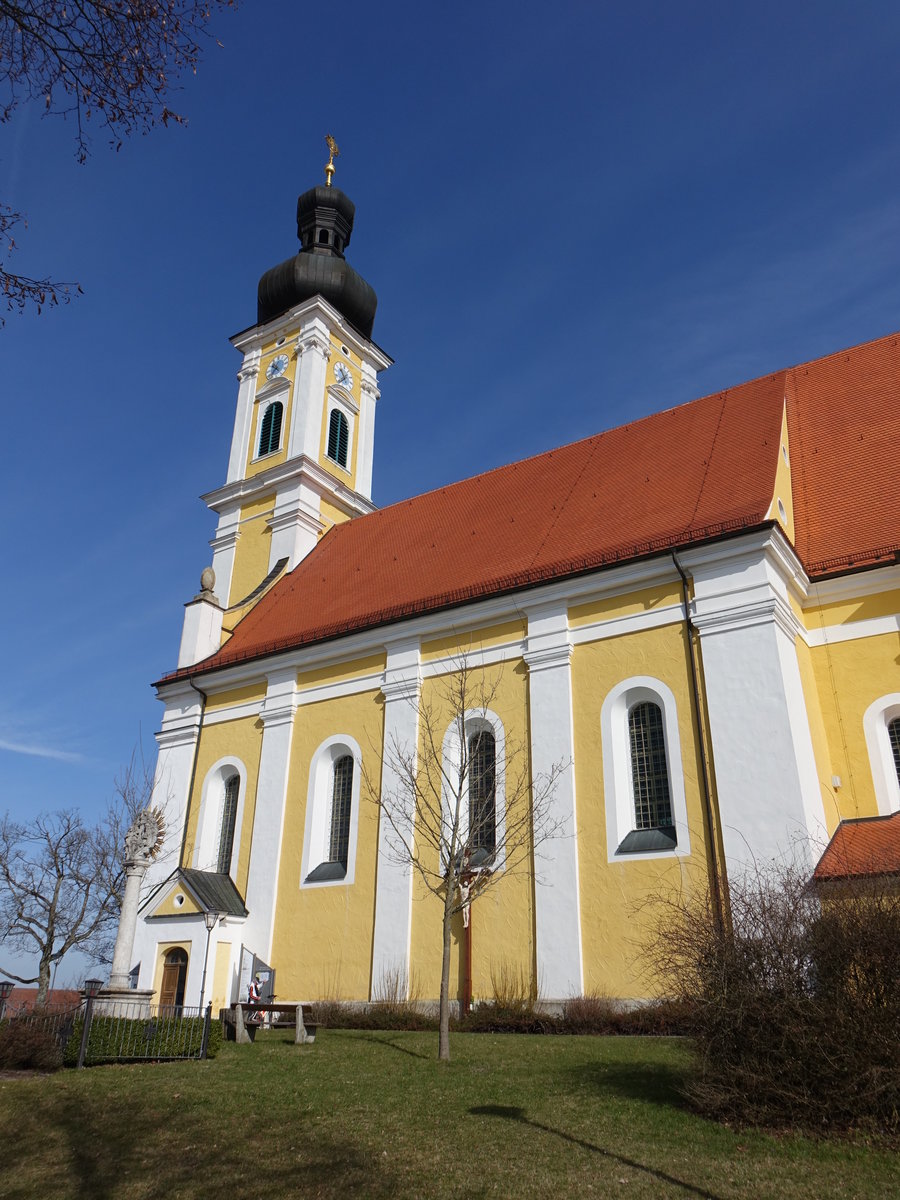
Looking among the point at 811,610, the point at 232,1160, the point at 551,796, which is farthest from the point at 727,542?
the point at 232,1160

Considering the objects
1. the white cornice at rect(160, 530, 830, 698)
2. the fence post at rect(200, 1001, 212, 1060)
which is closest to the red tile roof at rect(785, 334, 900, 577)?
the white cornice at rect(160, 530, 830, 698)

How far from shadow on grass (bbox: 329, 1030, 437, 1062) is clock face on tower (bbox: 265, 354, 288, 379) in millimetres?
20679

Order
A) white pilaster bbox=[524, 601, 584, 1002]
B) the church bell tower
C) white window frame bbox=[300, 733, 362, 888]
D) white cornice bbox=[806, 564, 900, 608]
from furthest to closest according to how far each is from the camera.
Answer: the church bell tower, white window frame bbox=[300, 733, 362, 888], white cornice bbox=[806, 564, 900, 608], white pilaster bbox=[524, 601, 584, 1002]

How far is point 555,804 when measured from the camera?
1544cm

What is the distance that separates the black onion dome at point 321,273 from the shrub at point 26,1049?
2386 cm

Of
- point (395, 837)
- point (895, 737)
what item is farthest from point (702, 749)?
point (395, 837)

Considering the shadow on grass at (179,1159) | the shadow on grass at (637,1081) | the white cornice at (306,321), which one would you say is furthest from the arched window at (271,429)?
the shadow on grass at (179,1159)

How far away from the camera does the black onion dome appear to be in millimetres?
30500

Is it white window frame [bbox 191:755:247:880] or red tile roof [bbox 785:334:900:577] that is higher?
red tile roof [bbox 785:334:900:577]

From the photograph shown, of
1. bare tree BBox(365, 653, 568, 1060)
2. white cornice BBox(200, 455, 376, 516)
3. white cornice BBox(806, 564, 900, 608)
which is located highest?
white cornice BBox(200, 455, 376, 516)

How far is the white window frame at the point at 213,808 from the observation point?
2052 centimetres

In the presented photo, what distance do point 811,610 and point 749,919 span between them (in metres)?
8.91

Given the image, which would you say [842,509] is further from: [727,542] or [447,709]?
[447,709]

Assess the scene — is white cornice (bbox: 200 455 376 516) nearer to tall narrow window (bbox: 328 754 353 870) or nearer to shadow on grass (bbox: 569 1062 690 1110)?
tall narrow window (bbox: 328 754 353 870)
